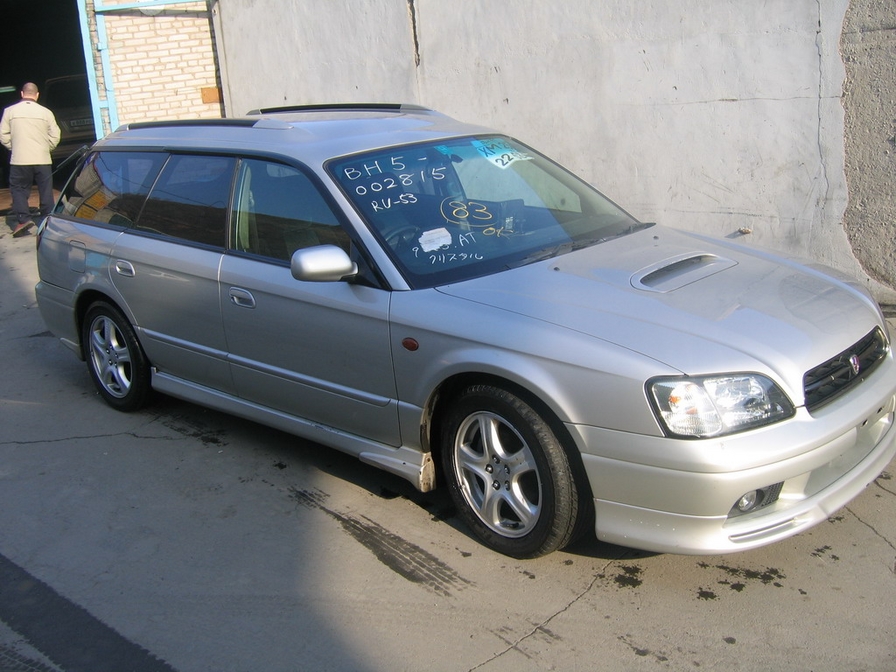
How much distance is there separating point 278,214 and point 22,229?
812 cm

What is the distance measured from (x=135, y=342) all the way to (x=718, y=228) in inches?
173

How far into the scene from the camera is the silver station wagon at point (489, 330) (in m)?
3.22

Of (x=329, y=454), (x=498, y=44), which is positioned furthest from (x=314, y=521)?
(x=498, y=44)

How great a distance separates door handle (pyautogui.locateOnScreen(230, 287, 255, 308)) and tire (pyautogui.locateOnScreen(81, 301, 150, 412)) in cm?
111

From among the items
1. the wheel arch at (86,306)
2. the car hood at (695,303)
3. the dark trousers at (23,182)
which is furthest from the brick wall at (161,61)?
the car hood at (695,303)

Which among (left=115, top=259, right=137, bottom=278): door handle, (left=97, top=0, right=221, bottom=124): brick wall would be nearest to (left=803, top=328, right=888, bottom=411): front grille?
(left=115, top=259, right=137, bottom=278): door handle

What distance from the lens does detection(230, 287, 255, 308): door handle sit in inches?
174

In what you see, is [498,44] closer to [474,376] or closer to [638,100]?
[638,100]

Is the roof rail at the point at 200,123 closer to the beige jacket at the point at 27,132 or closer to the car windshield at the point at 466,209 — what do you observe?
the car windshield at the point at 466,209

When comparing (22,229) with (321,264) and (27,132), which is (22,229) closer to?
(27,132)

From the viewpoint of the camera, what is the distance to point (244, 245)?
4547 millimetres

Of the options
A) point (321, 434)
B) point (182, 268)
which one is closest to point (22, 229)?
point (182, 268)

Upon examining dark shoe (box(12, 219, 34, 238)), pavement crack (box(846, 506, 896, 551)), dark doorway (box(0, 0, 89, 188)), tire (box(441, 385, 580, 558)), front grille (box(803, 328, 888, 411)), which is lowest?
pavement crack (box(846, 506, 896, 551))

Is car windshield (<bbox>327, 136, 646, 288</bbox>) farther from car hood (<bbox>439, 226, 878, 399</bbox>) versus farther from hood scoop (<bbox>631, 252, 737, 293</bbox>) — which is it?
hood scoop (<bbox>631, 252, 737, 293</bbox>)
